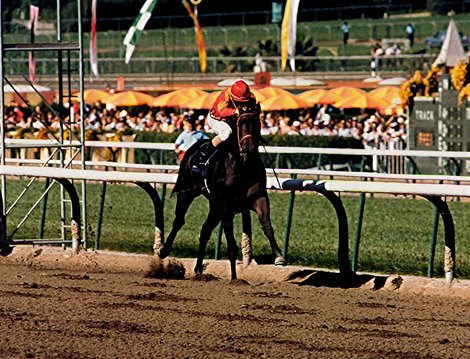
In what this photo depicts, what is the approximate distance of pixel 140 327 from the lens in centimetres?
586

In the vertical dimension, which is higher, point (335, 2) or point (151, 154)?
point (335, 2)

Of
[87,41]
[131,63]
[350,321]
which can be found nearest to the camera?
[350,321]

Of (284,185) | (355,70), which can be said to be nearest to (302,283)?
(284,185)

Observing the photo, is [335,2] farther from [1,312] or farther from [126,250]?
[1,312]

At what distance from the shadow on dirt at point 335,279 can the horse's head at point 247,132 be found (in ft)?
3.24

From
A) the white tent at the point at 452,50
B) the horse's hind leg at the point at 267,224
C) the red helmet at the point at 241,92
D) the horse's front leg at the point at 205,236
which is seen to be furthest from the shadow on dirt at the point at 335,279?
the white tent at the point at 452,50

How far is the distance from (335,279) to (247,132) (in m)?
1.16

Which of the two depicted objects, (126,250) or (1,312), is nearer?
(1,312)

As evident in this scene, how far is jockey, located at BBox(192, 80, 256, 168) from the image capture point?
7.62m

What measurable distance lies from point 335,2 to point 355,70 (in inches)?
769

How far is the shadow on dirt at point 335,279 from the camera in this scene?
25.2 feet

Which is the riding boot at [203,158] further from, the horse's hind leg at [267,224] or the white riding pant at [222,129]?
the horse's hind leg at [267,224]

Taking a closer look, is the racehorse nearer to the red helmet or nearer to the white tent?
the red helmet

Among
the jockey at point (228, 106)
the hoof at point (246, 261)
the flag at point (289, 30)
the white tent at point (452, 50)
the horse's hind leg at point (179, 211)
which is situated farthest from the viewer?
the white tent at point (452, 50)
